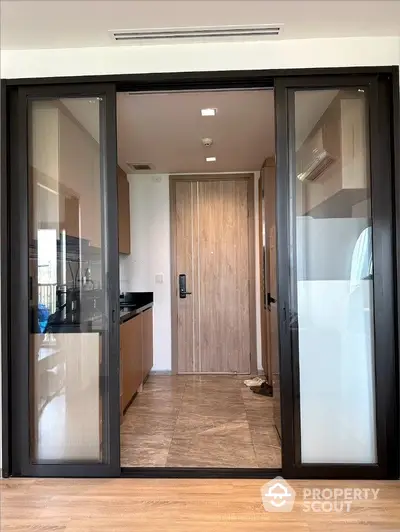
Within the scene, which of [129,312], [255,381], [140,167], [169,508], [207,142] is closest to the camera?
[169,508]

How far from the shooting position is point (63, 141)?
255 centimetres

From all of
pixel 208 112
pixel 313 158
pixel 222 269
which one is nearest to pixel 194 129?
pixel 208 112

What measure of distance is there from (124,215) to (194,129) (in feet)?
5.05

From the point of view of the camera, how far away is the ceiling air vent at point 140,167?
185 inches

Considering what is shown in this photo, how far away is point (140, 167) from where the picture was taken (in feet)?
15.9

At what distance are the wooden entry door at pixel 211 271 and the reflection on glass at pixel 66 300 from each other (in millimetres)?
2699

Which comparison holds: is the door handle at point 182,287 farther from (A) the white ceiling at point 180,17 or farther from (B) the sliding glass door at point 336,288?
(A) the white ceiling at point 180,17

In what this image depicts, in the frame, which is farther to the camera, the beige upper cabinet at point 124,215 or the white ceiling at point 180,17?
the beige upper cabinet at point 124,215

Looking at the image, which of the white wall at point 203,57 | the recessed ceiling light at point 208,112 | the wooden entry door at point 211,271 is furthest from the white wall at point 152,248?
the white wall at point 203,57

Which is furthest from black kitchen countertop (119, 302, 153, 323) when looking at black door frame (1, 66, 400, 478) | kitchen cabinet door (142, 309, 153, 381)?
black door frame (1, 66, 400, 478)

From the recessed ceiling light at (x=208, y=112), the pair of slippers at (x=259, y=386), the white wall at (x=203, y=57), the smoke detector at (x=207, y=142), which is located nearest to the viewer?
the white wall at (x=203, y=57)

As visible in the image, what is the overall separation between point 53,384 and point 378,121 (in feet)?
8.44

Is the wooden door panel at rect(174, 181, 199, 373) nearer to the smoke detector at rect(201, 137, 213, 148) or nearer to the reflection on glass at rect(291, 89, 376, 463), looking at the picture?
the smoke detector at rect(201, 137, 213, 148)

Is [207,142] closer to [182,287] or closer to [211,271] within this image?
[211,271]
